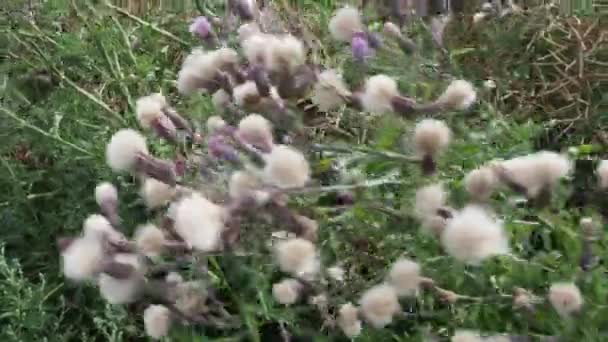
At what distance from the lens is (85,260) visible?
81cm

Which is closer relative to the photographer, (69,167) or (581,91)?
(69,167)

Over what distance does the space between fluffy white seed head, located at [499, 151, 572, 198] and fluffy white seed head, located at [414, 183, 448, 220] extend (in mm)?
59

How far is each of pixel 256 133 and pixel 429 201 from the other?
0.53 ft

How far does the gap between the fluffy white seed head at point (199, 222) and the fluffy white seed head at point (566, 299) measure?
0.89 feet

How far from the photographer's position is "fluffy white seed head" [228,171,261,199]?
784mm

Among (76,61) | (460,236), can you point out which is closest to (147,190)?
(460,236)

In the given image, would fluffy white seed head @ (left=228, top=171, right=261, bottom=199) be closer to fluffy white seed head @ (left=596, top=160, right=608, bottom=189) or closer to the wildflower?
the wildflower

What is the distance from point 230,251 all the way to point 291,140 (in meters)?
0.16

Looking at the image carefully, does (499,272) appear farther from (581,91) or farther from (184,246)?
(581,91)

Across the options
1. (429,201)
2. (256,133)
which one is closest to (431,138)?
(429,201)

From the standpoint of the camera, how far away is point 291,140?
92 centimetres

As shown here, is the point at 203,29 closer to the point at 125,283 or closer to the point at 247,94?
the point at 247,94

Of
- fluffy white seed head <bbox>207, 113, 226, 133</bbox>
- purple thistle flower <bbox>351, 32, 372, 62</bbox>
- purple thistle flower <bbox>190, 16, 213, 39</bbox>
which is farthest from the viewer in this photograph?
purple thistle flower <bbox>190, 16, 213, 39</bbox>

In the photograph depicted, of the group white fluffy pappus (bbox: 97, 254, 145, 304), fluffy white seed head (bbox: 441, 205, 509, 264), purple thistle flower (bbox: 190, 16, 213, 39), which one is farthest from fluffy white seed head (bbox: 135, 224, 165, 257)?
purple thistle flower (bbox: 190, 16, 213, 39)
